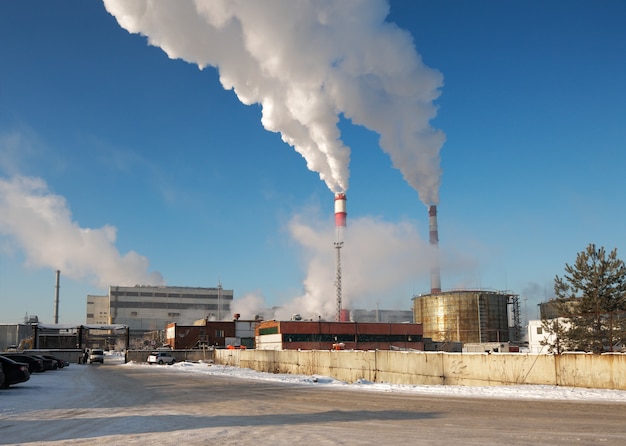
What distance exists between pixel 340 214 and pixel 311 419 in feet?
248

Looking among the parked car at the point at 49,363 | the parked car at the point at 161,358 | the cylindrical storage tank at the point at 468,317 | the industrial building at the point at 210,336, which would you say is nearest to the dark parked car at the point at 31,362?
the parked car at the point at 49,363

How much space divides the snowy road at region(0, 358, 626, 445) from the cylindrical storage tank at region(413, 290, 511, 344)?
74093 mm

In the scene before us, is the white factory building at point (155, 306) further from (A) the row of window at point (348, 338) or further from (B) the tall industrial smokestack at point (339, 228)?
(A) the row of window at point (348, 338)

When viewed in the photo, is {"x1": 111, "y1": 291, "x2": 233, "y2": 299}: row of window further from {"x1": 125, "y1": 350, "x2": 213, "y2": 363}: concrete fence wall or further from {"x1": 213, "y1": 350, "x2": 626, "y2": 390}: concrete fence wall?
{"x1": 213, "y1": 350, "x2": 626, "y2": 390}: concrete fence wall

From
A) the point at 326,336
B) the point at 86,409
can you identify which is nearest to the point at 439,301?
the point at 326,336

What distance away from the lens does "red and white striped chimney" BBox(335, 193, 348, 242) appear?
87925 millimetres

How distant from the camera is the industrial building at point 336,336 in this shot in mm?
75688

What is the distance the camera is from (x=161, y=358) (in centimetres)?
6328

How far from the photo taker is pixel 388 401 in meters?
18.9

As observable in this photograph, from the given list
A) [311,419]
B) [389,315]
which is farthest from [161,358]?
[389,315]

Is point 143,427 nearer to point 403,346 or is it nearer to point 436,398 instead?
point 436,398

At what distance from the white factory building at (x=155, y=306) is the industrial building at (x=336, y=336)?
273ft

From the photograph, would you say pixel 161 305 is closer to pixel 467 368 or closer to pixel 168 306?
pixel 168 306

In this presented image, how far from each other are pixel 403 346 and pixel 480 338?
17483mm
